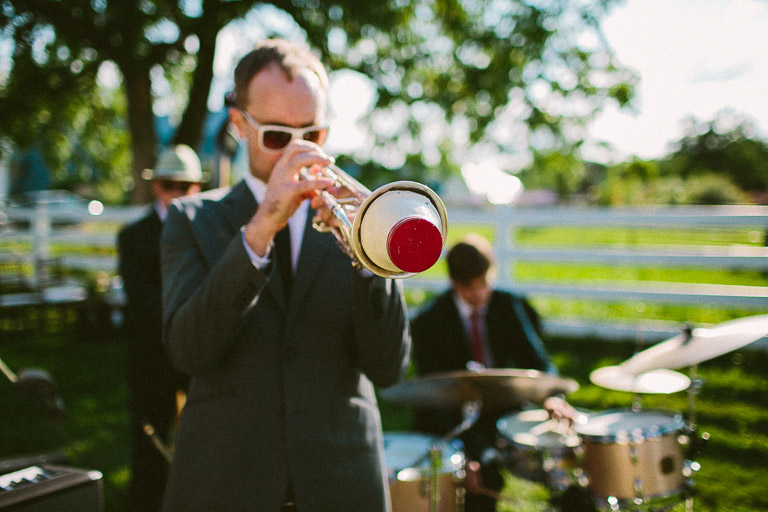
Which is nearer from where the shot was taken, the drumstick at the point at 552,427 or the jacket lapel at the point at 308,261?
the jacket lapel at the point at 308,261

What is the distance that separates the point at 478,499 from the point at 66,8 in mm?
7416

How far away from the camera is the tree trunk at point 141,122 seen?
28.5 ft

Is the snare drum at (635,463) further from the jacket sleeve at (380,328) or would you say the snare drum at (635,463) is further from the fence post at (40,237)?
the fence post at (40,237)

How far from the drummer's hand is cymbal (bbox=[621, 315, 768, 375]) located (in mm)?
410

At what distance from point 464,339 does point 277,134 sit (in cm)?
292

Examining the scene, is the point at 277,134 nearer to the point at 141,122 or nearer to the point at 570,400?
the point at 570,400

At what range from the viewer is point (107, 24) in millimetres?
7238

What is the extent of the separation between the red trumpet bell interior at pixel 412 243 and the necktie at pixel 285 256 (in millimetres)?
587

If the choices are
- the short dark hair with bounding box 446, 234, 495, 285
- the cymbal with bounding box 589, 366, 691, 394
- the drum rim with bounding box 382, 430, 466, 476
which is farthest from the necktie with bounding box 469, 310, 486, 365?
the drum rim with bounding box 382, 430, 466, 476

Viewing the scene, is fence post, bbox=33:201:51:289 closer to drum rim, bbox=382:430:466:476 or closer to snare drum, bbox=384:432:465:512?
drum rim, bbox=382:430:466:476

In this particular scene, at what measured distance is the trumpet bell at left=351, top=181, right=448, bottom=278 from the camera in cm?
98

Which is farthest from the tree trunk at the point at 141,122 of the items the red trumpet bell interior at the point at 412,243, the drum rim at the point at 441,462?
the red trumpet bell interior at the point at 412,243

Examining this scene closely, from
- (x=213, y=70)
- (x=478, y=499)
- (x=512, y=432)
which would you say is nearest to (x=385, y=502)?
(x=512, y=432)

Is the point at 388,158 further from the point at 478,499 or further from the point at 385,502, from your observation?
the point at 385,502
